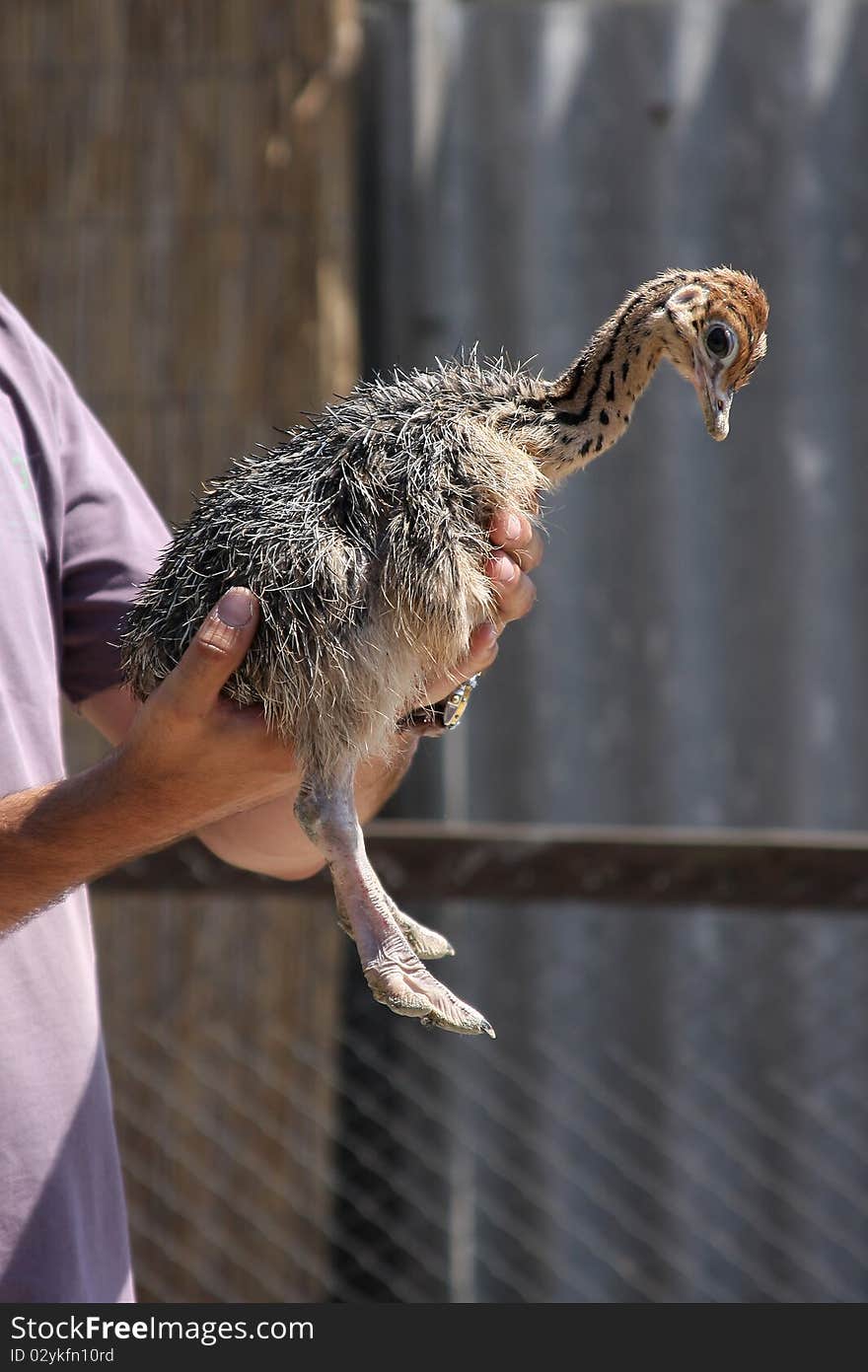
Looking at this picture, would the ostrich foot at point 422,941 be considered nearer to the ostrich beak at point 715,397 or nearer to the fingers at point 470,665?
the fingers at point 470,665

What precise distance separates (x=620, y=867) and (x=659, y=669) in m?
1.08

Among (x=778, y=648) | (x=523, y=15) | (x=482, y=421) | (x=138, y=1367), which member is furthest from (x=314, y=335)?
(x=138, y=1367)

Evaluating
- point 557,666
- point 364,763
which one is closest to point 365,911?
point 364,763

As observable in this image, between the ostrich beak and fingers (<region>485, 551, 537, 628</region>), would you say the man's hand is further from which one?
the ostrich beak

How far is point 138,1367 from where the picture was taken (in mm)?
1844

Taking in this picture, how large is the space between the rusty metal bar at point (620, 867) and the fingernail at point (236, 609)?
1.47 m

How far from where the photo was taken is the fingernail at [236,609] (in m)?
1.69

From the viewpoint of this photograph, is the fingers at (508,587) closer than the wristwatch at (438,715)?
Yes

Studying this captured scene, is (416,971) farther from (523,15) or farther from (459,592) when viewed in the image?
(523,15)

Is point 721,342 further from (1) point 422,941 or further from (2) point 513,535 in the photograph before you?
(1) point 422,941

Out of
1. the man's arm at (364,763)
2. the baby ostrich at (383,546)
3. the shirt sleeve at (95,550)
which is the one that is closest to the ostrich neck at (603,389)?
the baby ostrich at (383,546)

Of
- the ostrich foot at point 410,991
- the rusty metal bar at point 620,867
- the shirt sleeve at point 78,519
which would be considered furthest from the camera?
the rusty metal bar at point 620,867

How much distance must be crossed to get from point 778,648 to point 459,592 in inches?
96.4

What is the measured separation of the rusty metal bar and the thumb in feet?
4.85
